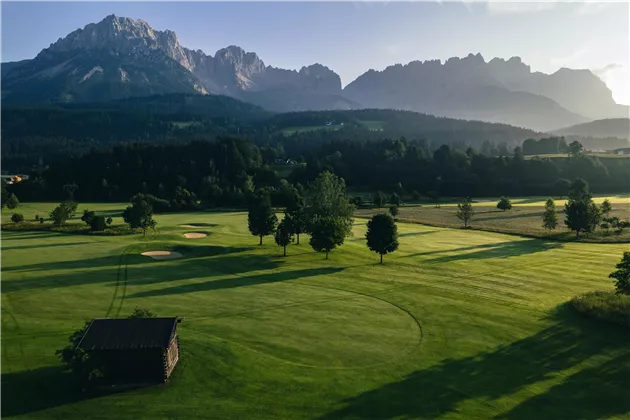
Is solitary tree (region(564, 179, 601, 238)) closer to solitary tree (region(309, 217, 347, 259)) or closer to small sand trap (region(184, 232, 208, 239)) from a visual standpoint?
solitary tree (region(309, 217, 347, 259))

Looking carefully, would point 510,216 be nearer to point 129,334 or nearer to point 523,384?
point 523,384

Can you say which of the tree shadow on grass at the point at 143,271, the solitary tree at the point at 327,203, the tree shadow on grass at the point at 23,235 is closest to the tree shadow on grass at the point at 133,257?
the tree shadow on grass at the point at 143,271

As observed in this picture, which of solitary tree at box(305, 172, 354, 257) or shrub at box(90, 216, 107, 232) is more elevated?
solitary tree at box(305, 172, 354, 257)

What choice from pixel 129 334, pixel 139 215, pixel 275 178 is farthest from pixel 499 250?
pixel 275 178

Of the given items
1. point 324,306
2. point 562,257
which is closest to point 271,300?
point 324,306

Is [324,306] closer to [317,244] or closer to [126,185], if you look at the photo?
[317,244]

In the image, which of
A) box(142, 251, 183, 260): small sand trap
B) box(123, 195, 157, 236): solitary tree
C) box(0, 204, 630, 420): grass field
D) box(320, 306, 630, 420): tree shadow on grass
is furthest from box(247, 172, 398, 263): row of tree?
box(320, 306, 630, 420): tree shadow on grass
